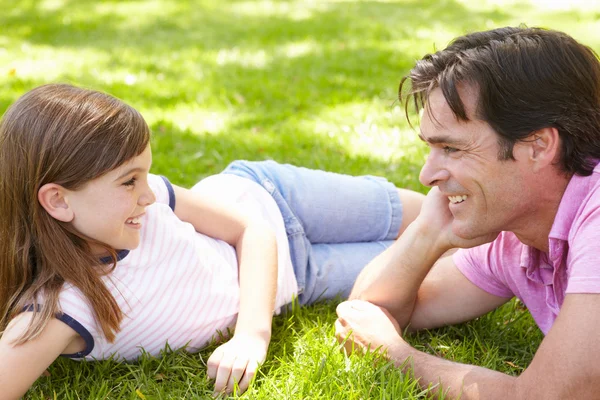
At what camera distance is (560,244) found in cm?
255

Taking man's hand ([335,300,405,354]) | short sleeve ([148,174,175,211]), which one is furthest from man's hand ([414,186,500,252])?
short sleeve ([148,174,175,211])

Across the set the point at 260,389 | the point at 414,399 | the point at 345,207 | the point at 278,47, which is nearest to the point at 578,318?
the point at 414,399

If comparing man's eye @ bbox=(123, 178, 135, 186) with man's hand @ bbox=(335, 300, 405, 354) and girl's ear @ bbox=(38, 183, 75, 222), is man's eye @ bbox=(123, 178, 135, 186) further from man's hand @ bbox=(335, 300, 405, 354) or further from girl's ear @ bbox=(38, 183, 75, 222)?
man's hand @ bbox=(335, 300, 405, 354)

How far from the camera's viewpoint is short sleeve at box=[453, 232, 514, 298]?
3027 mm

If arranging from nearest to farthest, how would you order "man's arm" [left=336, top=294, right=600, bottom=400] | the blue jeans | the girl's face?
"man's arm" [left=336, top=294, right=600, bottom=400]
the girl's face
the blue jeans

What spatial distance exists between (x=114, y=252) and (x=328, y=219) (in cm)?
119

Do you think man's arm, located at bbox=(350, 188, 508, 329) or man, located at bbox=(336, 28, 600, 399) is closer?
man, located at bbox=(336, 28, 600, 399)

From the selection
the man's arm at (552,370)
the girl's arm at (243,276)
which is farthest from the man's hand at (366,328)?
the girl's arm at (243,276)

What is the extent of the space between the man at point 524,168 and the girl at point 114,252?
629mm

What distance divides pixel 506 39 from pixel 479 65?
6.2 inches

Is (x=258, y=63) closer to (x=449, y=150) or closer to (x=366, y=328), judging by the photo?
(x=366, y=328)

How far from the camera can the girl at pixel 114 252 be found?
264 centimetres

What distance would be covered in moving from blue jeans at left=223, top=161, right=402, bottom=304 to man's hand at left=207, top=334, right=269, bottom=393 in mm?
687

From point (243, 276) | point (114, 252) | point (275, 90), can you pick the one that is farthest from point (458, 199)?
point (275, 90)
